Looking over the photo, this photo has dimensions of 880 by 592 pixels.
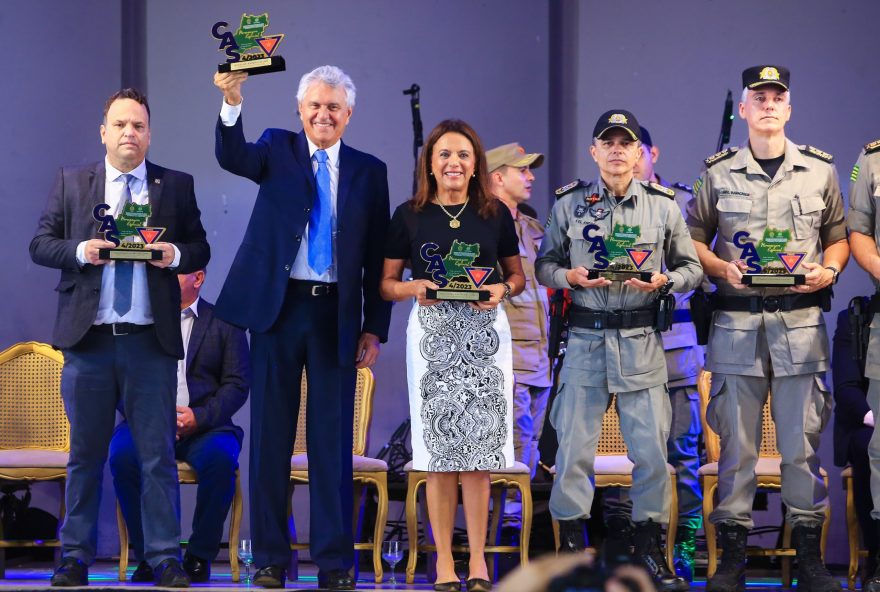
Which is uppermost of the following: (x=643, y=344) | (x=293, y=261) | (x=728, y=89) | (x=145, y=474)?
(x=728, y=89)

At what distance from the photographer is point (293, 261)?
4441 millimetres

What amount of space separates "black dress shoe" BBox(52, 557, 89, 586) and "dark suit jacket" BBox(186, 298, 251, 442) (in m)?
1.11

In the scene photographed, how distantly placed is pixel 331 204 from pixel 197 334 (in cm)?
131

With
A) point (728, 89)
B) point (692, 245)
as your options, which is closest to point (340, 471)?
point (692, 245)

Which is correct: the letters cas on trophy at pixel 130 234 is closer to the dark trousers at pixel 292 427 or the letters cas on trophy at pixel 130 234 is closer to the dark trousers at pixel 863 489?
the dark trousers at pixel 292 427

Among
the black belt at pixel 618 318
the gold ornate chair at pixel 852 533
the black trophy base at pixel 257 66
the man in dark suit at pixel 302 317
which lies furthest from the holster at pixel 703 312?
the black trophy base at pixel 257 66

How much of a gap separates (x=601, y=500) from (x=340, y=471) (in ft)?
6.41

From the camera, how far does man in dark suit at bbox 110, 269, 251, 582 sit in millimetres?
5059

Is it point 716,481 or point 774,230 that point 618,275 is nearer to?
point 774,230

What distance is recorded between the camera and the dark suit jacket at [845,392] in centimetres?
537

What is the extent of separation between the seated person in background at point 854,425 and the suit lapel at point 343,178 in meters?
2.33

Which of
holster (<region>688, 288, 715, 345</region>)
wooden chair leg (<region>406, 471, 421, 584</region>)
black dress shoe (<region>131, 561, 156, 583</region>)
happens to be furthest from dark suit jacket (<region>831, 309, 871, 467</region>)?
black dress shoe (<region>131, 561, 156, 583</region>)

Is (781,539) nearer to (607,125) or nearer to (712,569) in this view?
(712,569)

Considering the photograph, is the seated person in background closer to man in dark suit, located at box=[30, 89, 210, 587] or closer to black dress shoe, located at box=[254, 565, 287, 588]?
black dress shoe, located at box=[254, 565, 287, 588]
